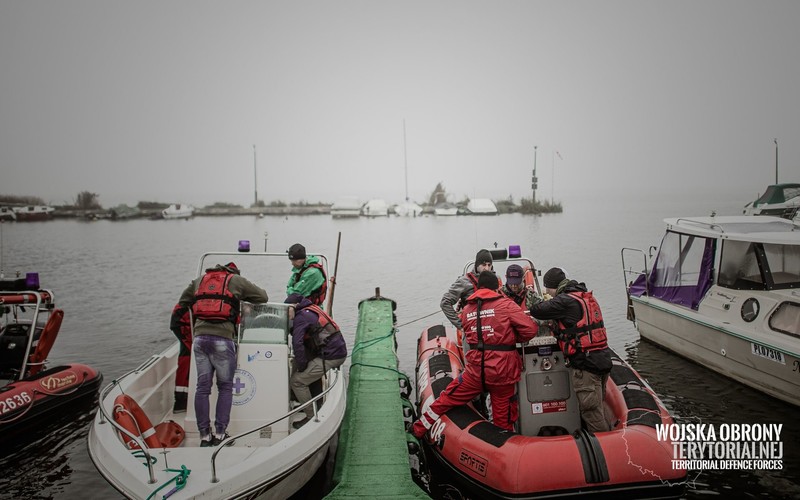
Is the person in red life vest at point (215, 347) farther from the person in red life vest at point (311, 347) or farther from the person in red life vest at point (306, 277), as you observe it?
the person in red life vest at point (306, 277)

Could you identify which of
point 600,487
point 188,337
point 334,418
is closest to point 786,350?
point 600,487

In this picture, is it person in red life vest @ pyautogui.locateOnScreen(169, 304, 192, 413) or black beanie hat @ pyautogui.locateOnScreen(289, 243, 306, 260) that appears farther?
black beanie hat @ pyautogui.locateOnScreen(289, 243, 306, 260)

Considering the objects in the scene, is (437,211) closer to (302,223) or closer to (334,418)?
(302,223)

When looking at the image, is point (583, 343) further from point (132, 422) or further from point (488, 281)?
point (132, 422)

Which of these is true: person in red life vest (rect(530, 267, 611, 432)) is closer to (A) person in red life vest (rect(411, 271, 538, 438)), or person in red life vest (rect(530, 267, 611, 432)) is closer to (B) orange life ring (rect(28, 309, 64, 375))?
(A) person in red life vest (rect(411, 271, 538, 438))

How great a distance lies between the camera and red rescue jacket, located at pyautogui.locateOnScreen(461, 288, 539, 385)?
15.6ft

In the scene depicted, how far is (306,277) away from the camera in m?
6.22

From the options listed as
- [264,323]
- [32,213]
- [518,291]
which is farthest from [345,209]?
[264,323]

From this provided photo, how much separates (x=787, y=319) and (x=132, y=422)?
778cm

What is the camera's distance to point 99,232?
39969 millimetres

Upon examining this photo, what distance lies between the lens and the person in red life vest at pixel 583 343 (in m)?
4.84

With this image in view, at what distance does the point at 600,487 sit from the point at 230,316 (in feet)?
11.7

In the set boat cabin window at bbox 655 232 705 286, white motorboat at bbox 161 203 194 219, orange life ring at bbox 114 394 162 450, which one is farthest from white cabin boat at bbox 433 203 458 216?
orange life ring at bbox 114 394 162 450

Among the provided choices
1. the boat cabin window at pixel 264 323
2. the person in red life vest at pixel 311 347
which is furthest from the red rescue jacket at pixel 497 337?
the boat cabin window at pixel 264 323
